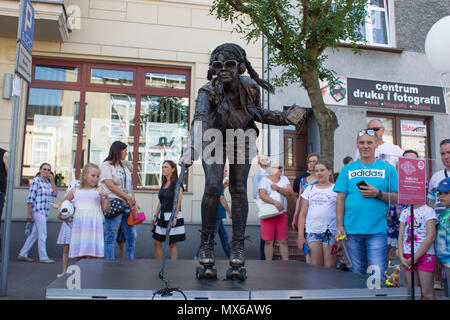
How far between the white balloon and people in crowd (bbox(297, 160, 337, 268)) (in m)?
3.07

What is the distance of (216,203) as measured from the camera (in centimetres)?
353

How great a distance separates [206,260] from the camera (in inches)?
132

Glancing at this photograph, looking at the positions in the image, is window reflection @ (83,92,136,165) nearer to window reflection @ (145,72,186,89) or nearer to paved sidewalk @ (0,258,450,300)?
window reflection @ (145,72,186,89)

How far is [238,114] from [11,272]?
5104 millimetres

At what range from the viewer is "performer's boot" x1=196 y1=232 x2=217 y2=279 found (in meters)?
3.31

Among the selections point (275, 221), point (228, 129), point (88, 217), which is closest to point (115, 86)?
point (88, 217)

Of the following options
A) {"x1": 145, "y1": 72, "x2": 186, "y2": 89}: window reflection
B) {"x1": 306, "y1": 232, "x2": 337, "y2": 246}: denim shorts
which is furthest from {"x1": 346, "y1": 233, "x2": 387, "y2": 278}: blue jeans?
{"x1": 145, "y1": 72, "x2": 186, "y2": 89}: window reflection

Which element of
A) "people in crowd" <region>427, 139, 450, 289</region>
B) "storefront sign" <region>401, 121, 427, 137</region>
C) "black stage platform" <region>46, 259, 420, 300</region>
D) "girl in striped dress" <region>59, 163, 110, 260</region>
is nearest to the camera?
"black stage platform" <region>46, 259, 420, 300</region>

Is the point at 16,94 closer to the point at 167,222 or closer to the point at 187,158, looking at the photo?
the point at 167,222

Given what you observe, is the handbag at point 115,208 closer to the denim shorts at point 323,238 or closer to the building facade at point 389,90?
the denim shorts at point 323,238

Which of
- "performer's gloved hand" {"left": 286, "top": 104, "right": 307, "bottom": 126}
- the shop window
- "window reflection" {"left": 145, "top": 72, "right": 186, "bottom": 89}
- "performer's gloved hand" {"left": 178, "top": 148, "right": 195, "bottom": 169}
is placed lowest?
"performer's gloved hand" {"left": 178, "top": 148, "right": 195, "bottom": 169}

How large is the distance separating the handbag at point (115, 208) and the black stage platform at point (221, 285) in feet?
5.65
